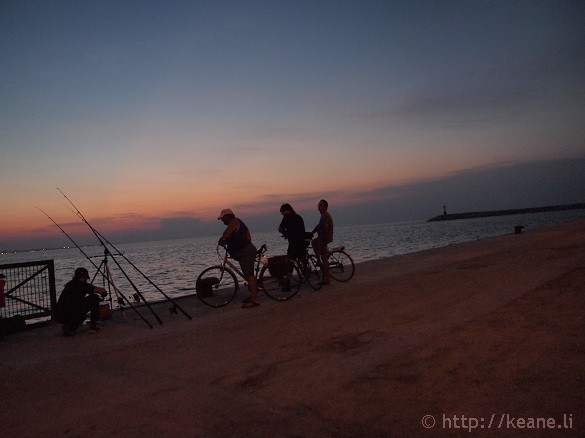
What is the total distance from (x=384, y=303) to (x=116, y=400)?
5157 mm

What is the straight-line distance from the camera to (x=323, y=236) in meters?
10.7

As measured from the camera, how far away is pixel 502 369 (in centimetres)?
392

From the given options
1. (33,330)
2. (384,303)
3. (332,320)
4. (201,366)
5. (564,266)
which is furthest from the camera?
(564,266)

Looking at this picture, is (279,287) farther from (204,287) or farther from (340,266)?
(340,266)

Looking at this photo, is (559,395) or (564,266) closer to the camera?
(559,395)

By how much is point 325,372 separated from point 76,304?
17.8 feet

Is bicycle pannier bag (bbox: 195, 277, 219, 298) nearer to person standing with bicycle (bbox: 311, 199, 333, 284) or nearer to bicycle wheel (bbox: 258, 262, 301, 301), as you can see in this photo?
bicycle wheel (bbox: 258, 262, 301, 301)

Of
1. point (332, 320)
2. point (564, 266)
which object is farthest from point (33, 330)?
point (564, 266)

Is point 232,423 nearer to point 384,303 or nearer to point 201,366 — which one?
point 201,366

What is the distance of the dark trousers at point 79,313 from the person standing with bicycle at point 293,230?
4.46 meters

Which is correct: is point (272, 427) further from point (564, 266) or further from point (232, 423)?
point (564, 266)

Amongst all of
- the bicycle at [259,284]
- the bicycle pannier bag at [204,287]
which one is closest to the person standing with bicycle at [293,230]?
the bicycle at [259,284]

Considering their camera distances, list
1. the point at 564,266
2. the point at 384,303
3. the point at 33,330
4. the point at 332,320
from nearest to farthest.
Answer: the point at 332,320 < the point at 384,303 < the point at 33,330 < the point at 564,266

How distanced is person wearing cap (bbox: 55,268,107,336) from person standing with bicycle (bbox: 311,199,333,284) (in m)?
5.54
